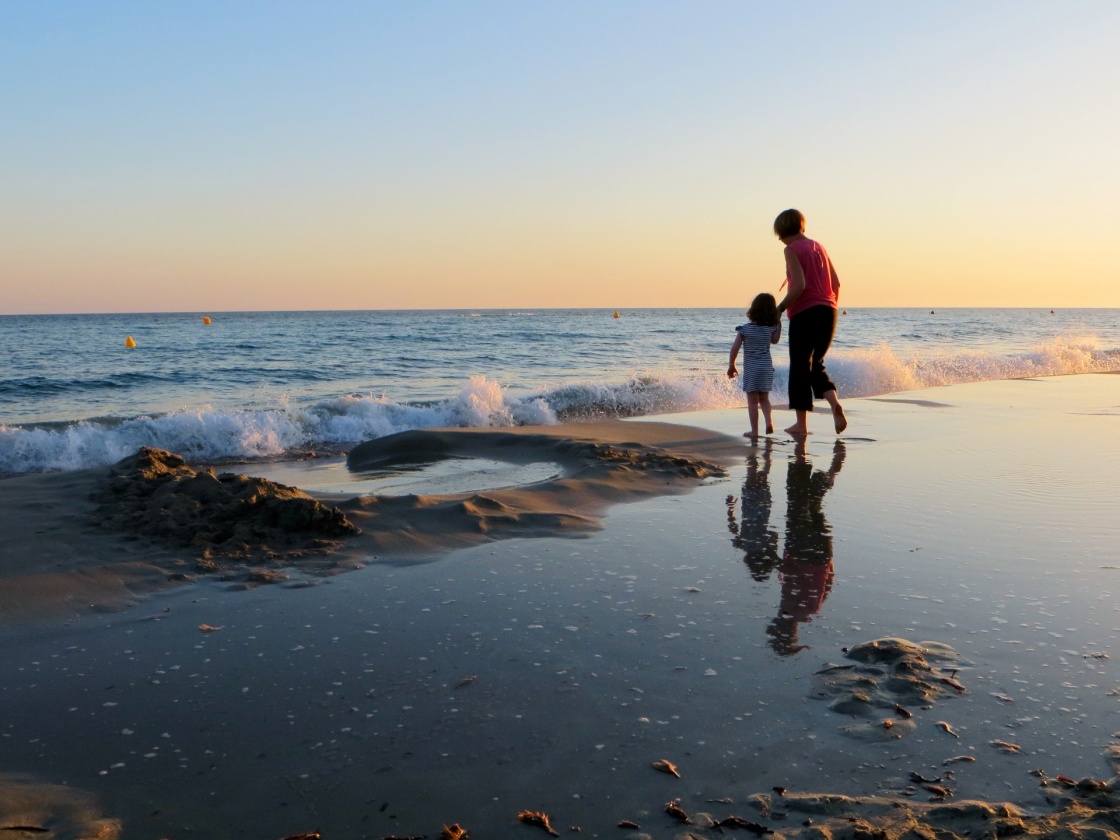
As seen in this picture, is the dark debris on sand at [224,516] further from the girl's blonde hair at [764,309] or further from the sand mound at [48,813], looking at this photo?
the girl's blonde hair at [764,309]

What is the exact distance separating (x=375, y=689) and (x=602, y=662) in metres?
0.77

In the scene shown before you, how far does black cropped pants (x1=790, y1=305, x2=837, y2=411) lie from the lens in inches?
304

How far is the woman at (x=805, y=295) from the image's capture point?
765 cm

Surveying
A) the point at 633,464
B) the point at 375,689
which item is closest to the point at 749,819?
the point at 375,689

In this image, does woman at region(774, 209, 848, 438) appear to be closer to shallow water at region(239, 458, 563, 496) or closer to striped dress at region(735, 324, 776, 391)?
striped dress at region(735, 324, 776, 391)

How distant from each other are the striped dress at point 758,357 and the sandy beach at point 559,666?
3213 millimetres

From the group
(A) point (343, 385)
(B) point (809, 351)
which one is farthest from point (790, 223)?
(A) point (343, 385)

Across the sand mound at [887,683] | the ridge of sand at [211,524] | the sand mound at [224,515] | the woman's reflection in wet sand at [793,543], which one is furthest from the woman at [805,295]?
the sand mound at [887,683]

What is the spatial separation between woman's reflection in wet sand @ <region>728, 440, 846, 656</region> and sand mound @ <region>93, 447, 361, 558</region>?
2204mm

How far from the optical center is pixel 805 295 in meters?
7.71

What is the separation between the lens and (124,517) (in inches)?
183

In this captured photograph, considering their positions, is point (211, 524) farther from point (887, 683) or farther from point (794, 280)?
point (794, 280)

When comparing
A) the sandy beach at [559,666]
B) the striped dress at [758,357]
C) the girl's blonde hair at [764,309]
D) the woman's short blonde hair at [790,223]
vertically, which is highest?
the woman's short blonde hair at [790,223]

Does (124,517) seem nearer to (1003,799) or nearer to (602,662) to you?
(602,662)
